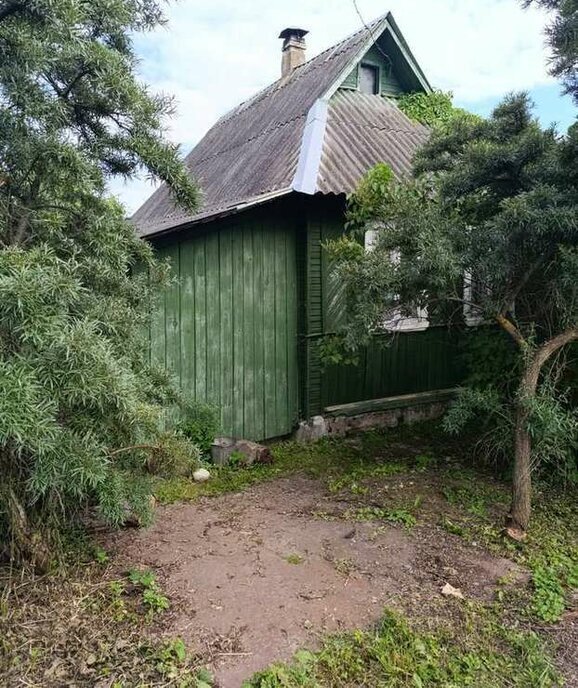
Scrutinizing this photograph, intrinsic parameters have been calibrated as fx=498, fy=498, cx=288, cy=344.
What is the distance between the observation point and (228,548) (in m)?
3.48

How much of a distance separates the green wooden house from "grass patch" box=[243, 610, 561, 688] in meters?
3.17

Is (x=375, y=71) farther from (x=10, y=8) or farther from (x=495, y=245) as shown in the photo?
(x=10, y=8)

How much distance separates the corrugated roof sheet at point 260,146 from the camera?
6.11 metres

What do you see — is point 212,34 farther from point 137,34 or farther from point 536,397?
point 536,397

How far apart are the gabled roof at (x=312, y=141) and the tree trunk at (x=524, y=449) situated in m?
2.92

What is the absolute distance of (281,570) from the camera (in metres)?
3.19

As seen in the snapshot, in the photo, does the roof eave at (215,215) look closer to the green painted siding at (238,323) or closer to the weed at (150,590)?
the green painted siding at (238,323)

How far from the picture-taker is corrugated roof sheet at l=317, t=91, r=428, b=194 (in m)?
5.89

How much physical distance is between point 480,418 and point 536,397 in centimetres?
225

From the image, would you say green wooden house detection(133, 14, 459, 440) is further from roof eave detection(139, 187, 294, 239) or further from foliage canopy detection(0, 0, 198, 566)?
foliage canopy detection(0, 0, 198, 566)

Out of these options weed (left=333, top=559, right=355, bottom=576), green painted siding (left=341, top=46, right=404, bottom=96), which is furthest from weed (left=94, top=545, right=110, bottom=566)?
green painted siding (left=341, top=46, right=404, bottom=96)

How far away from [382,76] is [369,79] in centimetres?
24

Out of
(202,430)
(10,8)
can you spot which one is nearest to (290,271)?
(202,430)

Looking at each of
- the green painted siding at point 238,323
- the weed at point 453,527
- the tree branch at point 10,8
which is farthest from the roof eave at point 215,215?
the weed at point 453,527
